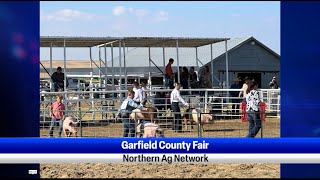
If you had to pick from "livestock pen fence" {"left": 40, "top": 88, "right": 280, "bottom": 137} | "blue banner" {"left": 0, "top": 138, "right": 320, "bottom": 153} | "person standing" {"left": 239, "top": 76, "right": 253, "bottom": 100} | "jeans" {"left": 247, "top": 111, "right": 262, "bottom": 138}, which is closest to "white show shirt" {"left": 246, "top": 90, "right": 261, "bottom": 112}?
"livestock pen fence" {"left": 40, "top": 88, "right": 280, "bottom": 137}

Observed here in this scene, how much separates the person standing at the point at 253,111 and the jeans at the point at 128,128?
2146 millimetres

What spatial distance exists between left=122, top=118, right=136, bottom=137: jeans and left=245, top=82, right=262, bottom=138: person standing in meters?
2.15

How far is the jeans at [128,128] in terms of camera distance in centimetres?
1008

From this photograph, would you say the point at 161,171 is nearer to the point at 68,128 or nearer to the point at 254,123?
the point at 68,128

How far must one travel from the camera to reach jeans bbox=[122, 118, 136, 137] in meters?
10.1

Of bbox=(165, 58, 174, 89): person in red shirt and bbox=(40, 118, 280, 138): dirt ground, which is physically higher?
bbox=(165, 58, 174, 89): person in red shirt

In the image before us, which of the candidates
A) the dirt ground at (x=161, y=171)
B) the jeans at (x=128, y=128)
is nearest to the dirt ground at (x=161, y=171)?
the dirt ground at (x=161, y=171)

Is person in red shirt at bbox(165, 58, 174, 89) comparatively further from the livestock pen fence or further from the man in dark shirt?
the man in dark shirt

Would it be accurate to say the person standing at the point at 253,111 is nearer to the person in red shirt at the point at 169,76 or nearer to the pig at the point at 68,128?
the pig at the point at 68,128

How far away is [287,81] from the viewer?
522 cm

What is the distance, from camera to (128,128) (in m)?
10.4

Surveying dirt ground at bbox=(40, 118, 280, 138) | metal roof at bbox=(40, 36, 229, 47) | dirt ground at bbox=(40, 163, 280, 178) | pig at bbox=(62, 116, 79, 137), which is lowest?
dirt ground at bbox=(40, 163, 280, 178)

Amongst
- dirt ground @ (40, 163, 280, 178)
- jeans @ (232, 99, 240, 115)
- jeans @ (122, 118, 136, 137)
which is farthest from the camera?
jeans @ (232, 99, 240, 115)

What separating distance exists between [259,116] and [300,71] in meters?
5.61
